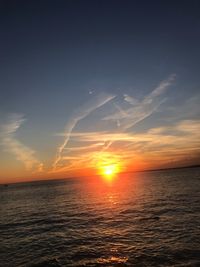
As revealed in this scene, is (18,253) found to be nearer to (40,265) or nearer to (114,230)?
(40,265)

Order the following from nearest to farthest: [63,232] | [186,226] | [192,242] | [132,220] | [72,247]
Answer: [192,242], [72,247], [186,226], [63,232], [132,220]

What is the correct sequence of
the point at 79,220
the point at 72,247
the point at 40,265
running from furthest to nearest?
the point at 79,220 < the point at 72,247 < the point at 40,265

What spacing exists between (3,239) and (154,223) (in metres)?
18.1

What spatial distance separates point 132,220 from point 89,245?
11.7m

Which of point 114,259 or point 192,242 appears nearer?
point 114,259

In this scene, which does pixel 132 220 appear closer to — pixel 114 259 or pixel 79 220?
pixel 79 220

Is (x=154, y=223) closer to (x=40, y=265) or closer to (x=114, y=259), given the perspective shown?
(x=114, y=259)

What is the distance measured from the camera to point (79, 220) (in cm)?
3728

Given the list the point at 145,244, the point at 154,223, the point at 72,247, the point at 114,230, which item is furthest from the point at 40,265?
the point at 154,223

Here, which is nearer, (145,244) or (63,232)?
(145,244)

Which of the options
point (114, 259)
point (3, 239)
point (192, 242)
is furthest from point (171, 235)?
point (3, 239)

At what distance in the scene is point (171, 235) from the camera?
25.2m

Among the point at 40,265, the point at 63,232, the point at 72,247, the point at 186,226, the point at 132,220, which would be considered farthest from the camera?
the point at 132,220

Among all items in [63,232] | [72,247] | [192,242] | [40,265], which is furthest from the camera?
[63,232]
